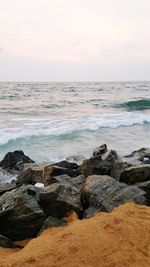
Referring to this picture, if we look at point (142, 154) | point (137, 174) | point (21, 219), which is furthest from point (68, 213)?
point (142, 154)

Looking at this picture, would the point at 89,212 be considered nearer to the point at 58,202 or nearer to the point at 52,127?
the point at 58,202

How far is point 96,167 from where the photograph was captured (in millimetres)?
7578

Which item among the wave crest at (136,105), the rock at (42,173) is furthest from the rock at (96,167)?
the wave crest at (136,105)

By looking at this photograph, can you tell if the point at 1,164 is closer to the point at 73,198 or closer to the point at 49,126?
the point at 73,198

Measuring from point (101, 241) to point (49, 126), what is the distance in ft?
47.5

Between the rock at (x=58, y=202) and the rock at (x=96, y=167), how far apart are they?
2142 mm

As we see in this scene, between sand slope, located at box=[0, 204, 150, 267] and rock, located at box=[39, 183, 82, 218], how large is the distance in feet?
2.33

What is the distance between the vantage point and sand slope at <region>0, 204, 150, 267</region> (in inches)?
142

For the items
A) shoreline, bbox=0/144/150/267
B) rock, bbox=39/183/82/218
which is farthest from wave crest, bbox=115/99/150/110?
rock, bbox=39/183/82/218

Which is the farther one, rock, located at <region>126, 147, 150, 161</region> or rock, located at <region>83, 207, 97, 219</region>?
rock, located at <region>126, 147, 150, 161</region>

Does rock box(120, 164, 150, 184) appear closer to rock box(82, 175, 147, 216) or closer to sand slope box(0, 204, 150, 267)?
rock box(82, 175, 147, 216)

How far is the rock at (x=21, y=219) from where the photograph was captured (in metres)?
4.86

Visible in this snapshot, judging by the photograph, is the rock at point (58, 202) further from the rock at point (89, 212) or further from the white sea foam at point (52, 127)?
the white sea foam at point (52, 127)

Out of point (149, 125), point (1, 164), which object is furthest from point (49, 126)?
point (1, 164)
